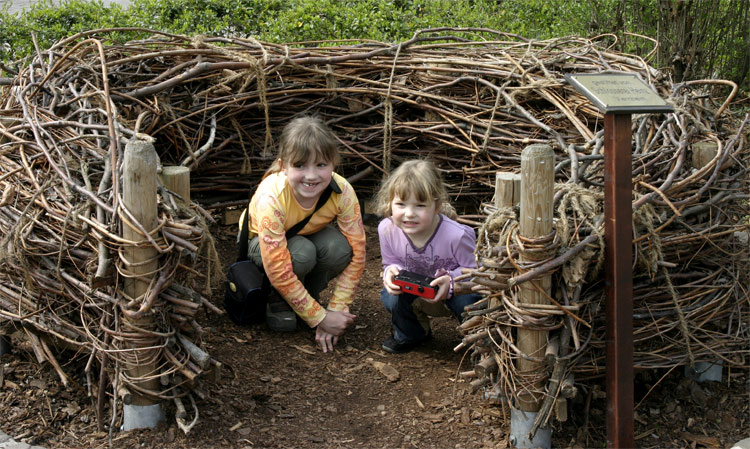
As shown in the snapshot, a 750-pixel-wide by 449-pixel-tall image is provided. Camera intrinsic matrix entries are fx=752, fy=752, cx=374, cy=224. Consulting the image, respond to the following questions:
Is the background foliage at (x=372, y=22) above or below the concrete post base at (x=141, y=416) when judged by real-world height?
above

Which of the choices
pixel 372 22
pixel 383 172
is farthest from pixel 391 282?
pixel 372 22

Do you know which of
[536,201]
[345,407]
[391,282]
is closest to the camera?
[536,201]

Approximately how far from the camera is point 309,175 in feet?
12.3

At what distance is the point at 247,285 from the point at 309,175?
0.71 meters

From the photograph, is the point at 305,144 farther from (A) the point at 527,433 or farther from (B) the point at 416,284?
(A) the point at 527,433

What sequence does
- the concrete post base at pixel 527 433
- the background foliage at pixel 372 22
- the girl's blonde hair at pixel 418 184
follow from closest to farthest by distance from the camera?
the concrete post base at pixel 527 433
the girl's blonde hair at pixel 418 184
the background foliage at pixel 372 22

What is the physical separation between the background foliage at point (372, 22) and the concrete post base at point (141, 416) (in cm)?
428

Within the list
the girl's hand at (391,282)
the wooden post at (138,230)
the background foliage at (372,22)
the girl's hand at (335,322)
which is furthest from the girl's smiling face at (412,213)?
the background foliage at (372,22)

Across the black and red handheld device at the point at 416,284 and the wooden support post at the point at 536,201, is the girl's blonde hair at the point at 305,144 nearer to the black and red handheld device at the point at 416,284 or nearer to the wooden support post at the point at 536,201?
the black and red handheld device at the point at 416,284

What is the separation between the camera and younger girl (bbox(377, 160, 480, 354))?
357cm

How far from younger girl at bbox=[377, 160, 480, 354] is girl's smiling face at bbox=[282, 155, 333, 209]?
31 centimetres

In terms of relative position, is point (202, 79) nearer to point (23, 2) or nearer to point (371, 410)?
point (371, 410)

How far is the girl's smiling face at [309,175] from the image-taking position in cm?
376

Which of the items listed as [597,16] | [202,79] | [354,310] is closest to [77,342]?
[354,310]
